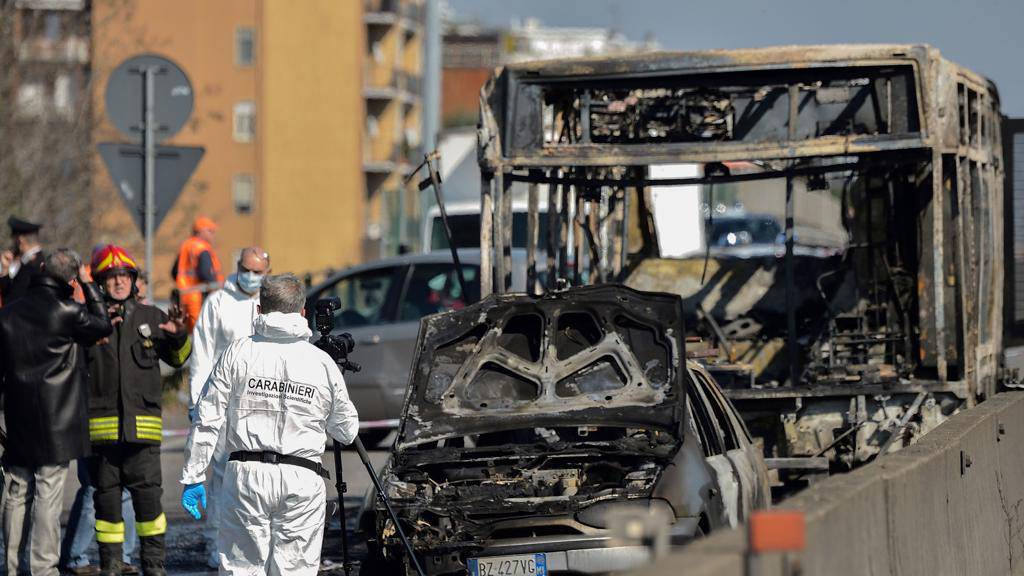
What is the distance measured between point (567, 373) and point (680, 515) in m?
1.30

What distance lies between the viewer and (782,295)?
14.1m

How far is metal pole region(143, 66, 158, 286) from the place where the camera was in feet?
44.1

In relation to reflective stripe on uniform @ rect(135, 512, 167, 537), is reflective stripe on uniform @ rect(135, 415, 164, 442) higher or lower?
higher

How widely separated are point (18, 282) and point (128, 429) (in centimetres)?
242

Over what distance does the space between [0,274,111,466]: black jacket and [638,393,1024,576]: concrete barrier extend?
457cm

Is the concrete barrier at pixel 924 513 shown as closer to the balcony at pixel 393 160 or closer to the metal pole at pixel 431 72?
the metal pole at pixel 431 72

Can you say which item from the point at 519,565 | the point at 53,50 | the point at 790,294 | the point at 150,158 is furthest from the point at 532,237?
the point at 53,50

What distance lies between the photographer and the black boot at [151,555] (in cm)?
980

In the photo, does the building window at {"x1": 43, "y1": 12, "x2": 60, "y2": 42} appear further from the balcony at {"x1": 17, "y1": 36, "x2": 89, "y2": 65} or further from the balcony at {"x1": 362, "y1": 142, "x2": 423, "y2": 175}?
the balcony at {"x1": 362, "y1": 142, "x2": 423, "y2": 175}

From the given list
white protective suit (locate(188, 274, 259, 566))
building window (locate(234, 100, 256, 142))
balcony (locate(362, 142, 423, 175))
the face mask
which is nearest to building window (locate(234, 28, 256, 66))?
building window (locate(234, 100, 256, 142))

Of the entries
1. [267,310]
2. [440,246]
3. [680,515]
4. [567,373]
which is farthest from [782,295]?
[440,246]

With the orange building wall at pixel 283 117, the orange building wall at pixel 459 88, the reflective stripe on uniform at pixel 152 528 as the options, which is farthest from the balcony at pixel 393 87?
the reflective stripe on uniform at pixel 152 528

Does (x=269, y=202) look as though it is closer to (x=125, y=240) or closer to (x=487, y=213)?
(x=125, y=240)

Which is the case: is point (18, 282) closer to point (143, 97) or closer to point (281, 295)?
point (143, 97)
